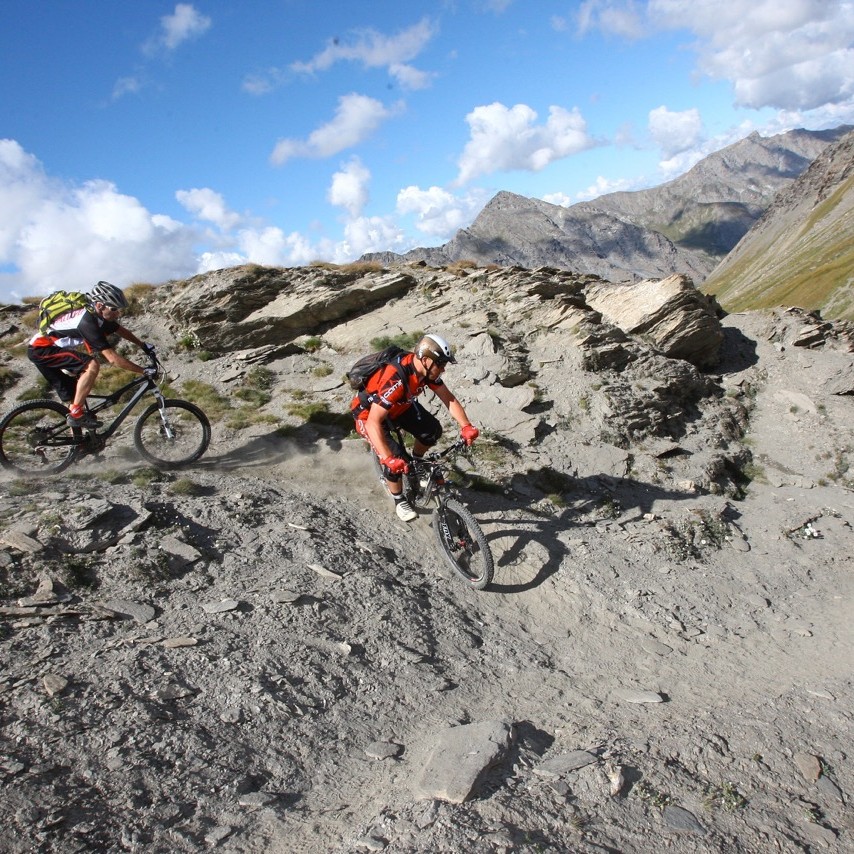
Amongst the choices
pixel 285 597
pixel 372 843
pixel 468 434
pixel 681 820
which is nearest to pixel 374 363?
pixel 468 434

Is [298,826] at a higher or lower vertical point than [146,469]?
lower

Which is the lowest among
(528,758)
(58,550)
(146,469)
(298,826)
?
(528,758)

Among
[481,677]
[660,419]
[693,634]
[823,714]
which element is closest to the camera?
[823,714]

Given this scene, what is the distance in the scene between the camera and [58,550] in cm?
694

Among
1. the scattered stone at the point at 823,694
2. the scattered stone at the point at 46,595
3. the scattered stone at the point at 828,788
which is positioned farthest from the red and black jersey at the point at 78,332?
the scattered stone at the point at 823,694

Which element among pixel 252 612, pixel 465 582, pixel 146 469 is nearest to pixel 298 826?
pixel 252 612

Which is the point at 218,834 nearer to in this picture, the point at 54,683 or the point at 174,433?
the point at 54,683

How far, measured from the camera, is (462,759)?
4648mm

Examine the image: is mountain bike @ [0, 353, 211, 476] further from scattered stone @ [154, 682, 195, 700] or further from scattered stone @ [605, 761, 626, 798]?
scattered stone @ [605, 761, 626, 798]

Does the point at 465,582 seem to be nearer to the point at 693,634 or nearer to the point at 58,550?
the point at 693,634

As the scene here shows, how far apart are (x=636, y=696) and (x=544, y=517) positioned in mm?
4828

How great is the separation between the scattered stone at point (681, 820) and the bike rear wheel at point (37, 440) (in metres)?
10.5

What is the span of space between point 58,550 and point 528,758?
599cm

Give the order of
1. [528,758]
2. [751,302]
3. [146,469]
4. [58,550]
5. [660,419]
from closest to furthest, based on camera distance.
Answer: [528,758], [58,550], [146,469], [660,419], [751,302]
